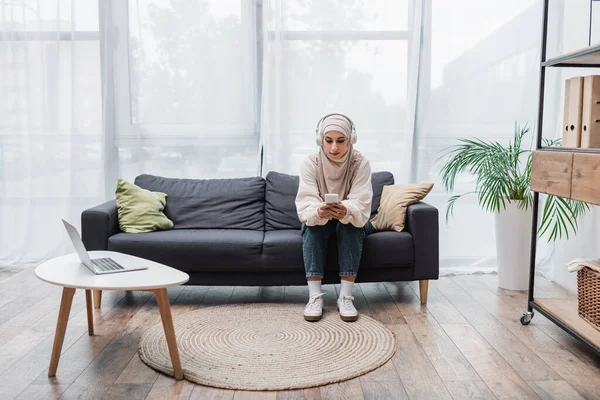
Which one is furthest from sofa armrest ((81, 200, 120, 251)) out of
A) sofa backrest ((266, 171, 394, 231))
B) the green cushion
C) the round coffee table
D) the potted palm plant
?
the potted palm plant

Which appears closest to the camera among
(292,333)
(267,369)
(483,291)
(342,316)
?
(267,369)

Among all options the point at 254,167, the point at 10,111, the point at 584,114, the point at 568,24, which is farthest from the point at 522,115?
the point at 10,111

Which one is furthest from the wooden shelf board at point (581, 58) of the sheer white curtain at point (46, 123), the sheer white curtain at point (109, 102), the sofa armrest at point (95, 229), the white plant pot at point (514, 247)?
the sheer white curtain at point (46, 123)

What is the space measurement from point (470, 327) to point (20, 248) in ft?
10.2

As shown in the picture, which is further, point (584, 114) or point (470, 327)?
point (470, 327)

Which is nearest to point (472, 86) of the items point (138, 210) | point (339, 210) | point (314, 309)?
point (339, 210)

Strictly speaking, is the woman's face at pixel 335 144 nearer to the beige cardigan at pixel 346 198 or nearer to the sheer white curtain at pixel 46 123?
the beige cardigan at pixel 346 198

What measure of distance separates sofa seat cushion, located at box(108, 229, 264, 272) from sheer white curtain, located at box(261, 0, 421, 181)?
104 centimetres

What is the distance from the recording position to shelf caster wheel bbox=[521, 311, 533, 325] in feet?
10.1

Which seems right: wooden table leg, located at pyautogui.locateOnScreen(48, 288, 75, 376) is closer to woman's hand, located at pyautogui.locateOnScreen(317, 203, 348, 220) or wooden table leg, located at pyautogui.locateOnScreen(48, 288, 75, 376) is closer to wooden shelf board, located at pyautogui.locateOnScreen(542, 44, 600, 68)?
woman's hand, located at pyautogui.locateOnScreen(317, 203, 348, 220)

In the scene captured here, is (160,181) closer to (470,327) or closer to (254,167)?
(254,167)

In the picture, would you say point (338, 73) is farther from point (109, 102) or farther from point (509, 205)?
point (109, 102)

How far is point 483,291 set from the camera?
12.3 ft

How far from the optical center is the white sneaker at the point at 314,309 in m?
3.13
